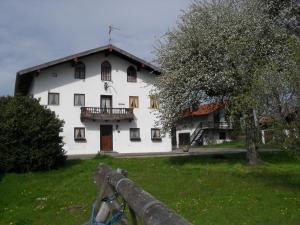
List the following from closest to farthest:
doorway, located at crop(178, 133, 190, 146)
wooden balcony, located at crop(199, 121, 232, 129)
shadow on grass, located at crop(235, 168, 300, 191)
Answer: shadow on grass, located at crop(235, 168, 300, 191)
wooden balcony, located at crop(199, 121, 232, 129)
doorway, located at crop(178, 133, 190, 146)

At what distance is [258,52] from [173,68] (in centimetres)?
515

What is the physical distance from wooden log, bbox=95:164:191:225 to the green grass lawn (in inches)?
265

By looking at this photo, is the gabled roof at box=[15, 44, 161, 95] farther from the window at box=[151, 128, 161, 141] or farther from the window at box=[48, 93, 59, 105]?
the window at box=[151, 128, 161, 141]

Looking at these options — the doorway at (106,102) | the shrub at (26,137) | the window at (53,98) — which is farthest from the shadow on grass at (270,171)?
the window at (53,98)

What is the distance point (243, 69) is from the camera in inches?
882

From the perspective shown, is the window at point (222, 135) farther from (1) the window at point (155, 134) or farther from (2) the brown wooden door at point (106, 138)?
(2) the brown wooden door at point (106, 138)

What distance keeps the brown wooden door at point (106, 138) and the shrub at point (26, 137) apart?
1728 cm

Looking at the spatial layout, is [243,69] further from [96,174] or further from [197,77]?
[96,174]

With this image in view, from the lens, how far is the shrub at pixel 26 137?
856 inches

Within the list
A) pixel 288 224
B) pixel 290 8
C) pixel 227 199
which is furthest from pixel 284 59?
pixel 288 224

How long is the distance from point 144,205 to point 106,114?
124 ft

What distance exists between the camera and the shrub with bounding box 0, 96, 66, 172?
2175 centimetres

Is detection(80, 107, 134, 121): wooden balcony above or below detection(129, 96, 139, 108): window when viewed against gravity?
below

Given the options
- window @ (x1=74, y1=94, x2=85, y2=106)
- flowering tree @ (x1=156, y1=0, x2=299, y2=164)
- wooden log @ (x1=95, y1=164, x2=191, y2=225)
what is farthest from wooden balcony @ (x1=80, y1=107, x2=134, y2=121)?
wooden log @ (x1=95, y1=164, x2=191, y2=225)
